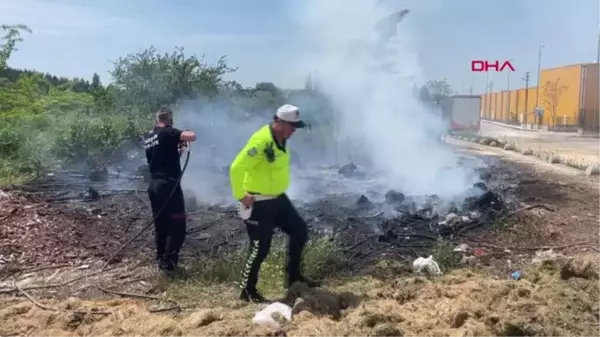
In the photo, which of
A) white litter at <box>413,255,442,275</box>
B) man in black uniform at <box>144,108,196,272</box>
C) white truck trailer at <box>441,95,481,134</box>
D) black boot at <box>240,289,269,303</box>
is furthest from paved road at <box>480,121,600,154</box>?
black boot at <box>240,289,269,303</box>

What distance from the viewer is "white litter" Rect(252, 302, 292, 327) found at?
4.53m

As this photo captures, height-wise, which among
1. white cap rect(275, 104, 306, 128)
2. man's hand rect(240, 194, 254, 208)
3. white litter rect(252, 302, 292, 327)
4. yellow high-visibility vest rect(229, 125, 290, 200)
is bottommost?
white litter rect(252, 302, 292, 327)

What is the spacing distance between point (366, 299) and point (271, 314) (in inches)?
38.7

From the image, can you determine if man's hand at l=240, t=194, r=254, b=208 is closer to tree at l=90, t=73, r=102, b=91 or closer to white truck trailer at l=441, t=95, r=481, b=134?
tree at l=90, t=73, r=102, b=91

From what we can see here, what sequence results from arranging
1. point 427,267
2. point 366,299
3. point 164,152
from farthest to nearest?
point 164,152, point 427,267, point 366,299

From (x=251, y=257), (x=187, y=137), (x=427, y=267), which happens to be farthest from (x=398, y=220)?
(x=251, y=257)

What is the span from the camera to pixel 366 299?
522 cm

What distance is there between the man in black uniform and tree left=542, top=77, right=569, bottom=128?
47305 mm

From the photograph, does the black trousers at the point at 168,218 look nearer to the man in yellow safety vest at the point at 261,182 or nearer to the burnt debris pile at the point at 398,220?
the man in yellow safety vest at the point at 261,182

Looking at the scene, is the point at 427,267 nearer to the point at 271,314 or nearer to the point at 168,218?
the point at 271,314

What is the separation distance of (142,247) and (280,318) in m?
3.48

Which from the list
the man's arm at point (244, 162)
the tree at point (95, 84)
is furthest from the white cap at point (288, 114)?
the tree at point (95, 84)

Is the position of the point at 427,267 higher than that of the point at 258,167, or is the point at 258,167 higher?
the point at 258,167

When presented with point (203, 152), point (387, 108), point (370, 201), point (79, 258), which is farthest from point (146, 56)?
point (79, 258)
